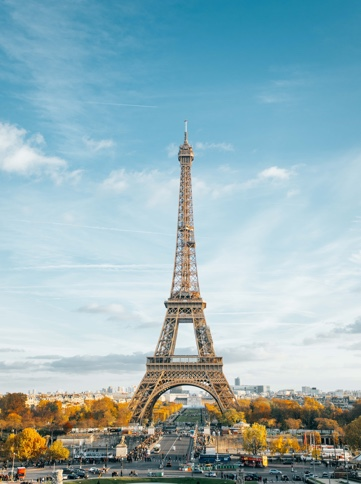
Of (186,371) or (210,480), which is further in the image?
(186,371)

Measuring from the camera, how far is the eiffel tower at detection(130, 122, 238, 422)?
9181 centimetres

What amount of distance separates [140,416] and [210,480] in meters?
38.5

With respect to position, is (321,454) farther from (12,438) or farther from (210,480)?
(12,438)

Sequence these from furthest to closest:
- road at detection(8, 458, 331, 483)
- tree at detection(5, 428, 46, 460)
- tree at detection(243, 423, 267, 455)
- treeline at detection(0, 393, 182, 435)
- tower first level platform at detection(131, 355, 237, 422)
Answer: treeline at detection(0, 393, 182, 435)
tower first level platform at detection(131, 355, 237, 422)
tree at detection(243, 423, 267, 455)
tree at detection(5, 428, 46, 460)
road at detection(8, 458, 331, 483)

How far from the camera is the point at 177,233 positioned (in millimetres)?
101875

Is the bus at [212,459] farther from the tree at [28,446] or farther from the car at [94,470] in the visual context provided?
the tree at [28,446]

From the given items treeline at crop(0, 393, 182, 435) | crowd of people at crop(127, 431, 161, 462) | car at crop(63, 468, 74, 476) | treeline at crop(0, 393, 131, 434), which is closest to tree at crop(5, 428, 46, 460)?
car at crop(63, 468, 74, 476)

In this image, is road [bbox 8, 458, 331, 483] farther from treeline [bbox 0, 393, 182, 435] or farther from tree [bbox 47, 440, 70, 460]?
treeline [bbox 0, 393, 182, 435]

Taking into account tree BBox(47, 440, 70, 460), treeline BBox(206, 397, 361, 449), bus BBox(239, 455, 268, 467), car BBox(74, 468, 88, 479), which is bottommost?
car BBox(74, 468, 88, 479)

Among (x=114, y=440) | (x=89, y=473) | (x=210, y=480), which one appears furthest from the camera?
(x=114, y=440)

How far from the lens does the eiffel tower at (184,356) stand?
91812mm

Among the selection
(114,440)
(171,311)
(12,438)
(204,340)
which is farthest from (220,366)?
(12,438)

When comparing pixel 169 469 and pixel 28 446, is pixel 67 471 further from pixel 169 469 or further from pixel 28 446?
pixel 169 469

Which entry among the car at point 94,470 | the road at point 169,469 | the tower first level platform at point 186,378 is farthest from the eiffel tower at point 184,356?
the car at point 94,470
